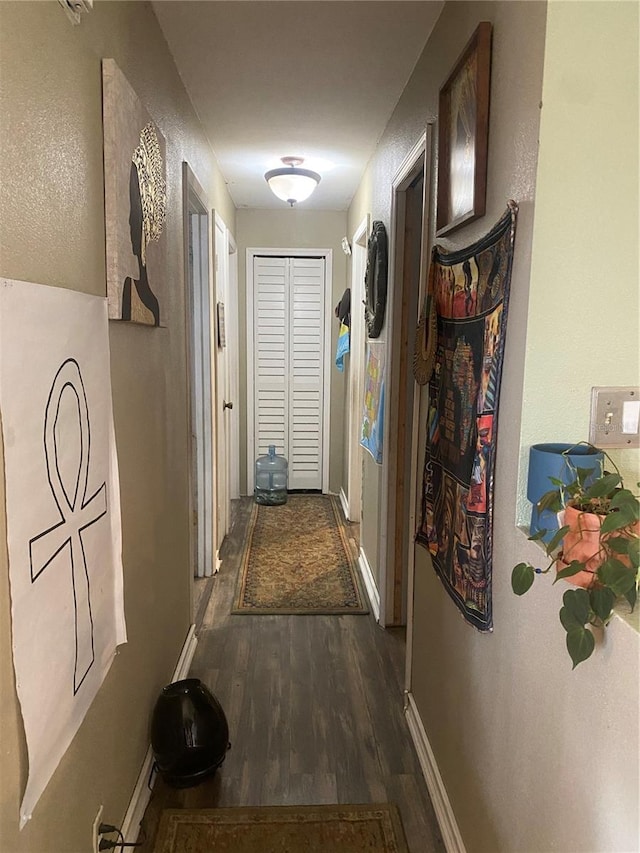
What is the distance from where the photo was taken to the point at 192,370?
126 inches

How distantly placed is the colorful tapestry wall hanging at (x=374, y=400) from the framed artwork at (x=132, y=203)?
4.25ft

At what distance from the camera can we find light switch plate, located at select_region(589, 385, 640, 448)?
1.24m

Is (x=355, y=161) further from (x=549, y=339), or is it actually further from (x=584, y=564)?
(x=584, y=564)

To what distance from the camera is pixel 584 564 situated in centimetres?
93

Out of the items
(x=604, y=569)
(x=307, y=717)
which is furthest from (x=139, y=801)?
(x=604, y=569)

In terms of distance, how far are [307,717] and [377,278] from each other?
200 centimetres

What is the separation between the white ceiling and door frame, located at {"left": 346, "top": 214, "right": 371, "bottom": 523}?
2.76 ft

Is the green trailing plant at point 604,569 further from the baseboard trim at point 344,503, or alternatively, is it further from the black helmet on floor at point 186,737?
the baseboard trim at point 344,503

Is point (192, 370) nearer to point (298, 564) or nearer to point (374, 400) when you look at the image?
point (374, 400)

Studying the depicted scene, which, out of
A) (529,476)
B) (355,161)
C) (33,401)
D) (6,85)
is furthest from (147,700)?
(355,161)

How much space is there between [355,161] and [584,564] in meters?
3.12

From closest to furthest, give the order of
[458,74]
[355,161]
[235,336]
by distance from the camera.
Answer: [458,74] < [355,161] < [235,336]

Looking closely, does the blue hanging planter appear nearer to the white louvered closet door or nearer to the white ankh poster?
the white ankh poster

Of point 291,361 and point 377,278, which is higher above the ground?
point 377,278
